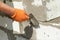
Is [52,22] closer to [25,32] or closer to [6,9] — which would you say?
[25,32]

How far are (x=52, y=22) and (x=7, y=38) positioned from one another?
45cm

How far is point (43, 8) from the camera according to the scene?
1.29 metres

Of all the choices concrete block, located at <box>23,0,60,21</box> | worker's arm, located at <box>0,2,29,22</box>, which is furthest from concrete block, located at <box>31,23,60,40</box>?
worker's arm, located at <box>0,2,29,22</box>

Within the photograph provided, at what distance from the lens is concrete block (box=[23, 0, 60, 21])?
4.06 feet

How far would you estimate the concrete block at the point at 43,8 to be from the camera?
124 centimetres

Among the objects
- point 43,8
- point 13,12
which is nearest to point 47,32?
point 43,8

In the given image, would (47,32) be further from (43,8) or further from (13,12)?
Answer: (13,12)

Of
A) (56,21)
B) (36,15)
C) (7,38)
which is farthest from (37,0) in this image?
(7,38)

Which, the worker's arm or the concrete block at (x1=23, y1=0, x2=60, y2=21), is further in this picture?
the concrete block at (x1=23, y1=0, x2=60, y2=21)

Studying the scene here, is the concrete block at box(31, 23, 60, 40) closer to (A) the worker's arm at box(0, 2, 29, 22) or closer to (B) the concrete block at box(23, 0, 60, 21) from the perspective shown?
(B) the concrete block at box(23, 0, 60, 21)

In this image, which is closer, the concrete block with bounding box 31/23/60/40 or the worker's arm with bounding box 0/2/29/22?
the worker's arm with bounding box 0/2/29/22

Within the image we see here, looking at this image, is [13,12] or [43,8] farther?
[43,8]

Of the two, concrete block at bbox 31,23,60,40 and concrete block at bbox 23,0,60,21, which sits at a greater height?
concrete block at bbox 23,0,60,21

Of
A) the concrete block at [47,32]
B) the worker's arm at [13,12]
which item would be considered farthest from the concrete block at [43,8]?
the worker's arm at [13,12]
